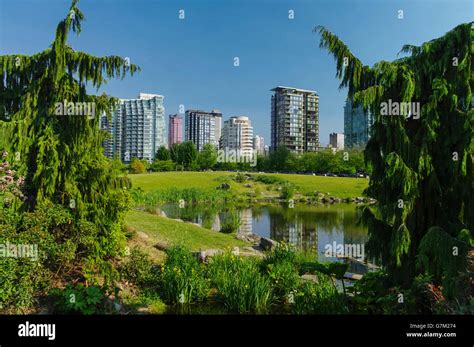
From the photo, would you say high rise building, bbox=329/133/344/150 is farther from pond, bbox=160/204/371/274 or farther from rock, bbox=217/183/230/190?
rock, bbox=217/183/230/190

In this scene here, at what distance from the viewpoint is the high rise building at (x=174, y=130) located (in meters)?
7.68

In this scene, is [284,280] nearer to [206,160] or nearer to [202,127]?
[202,127]

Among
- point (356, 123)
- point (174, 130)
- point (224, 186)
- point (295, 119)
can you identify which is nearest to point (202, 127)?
point (174, 130)

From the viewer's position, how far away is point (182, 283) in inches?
188

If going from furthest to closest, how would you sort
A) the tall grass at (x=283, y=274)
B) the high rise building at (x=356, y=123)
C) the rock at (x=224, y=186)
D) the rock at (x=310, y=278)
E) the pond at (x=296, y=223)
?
the rock at (x=224, y=186)
the pond at (x=296, y=223)
the rock at (x=310, y=278)
the tall grass at (x=283, y=274)
the high rise building at (x=356, y=123)

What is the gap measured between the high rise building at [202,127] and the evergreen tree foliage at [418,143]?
382cm

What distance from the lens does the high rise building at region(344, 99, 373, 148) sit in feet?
13.9

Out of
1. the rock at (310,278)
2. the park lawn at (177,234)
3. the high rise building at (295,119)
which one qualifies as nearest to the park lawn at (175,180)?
the park lawn at (177,234)

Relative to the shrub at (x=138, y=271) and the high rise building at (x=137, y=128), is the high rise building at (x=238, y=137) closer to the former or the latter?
the high rise building at (x=137, y=128)

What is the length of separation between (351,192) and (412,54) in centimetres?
1842

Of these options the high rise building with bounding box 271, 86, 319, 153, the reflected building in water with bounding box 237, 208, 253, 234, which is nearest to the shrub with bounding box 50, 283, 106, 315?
the high rise building with bounding box 271, 86, 319, 153

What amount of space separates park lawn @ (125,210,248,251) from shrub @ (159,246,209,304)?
188 cm

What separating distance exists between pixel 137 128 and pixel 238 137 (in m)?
3.18

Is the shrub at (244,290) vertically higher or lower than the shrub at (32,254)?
lower
